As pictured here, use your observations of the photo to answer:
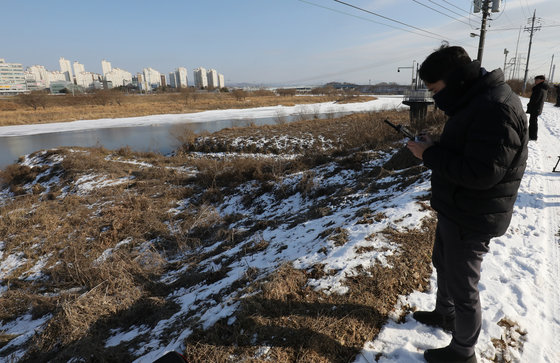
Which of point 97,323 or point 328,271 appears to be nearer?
point 328,271

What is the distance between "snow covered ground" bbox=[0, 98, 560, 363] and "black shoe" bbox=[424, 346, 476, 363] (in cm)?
14

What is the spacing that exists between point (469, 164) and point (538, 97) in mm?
8367

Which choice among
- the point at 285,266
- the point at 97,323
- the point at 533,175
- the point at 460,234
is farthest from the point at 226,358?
the point at 533,175

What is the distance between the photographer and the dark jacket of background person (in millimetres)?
7383

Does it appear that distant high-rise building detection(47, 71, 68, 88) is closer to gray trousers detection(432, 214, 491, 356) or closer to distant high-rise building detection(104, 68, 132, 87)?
distant high-rise building detection(104, 68, 132, 87)

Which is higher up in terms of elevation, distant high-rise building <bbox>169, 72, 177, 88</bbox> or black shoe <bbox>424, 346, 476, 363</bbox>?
distant high-rise building <bbox>169, 72, 177, 88</bbox>

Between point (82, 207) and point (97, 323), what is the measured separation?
8.03m

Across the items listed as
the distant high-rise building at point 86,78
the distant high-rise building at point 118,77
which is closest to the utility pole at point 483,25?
the distant high-rise building at point 118,77

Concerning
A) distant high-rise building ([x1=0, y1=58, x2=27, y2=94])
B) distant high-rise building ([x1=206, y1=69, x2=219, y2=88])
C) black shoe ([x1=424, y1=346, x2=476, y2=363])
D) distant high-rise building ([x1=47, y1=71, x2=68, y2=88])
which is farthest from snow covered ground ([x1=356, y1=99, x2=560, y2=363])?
distant high-rise building ([x1=47, y1=71, x2=68, y2=88])

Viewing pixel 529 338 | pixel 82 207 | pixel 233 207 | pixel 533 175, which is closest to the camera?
pixel 529 338

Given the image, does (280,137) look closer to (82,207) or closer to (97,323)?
(82,207)

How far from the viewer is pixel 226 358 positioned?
2264 mm

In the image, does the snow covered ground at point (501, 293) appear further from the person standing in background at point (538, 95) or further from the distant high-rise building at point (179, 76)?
the distant high-rise building at point (179, 76)

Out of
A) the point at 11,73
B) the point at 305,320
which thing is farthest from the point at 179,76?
the point at 305,320
